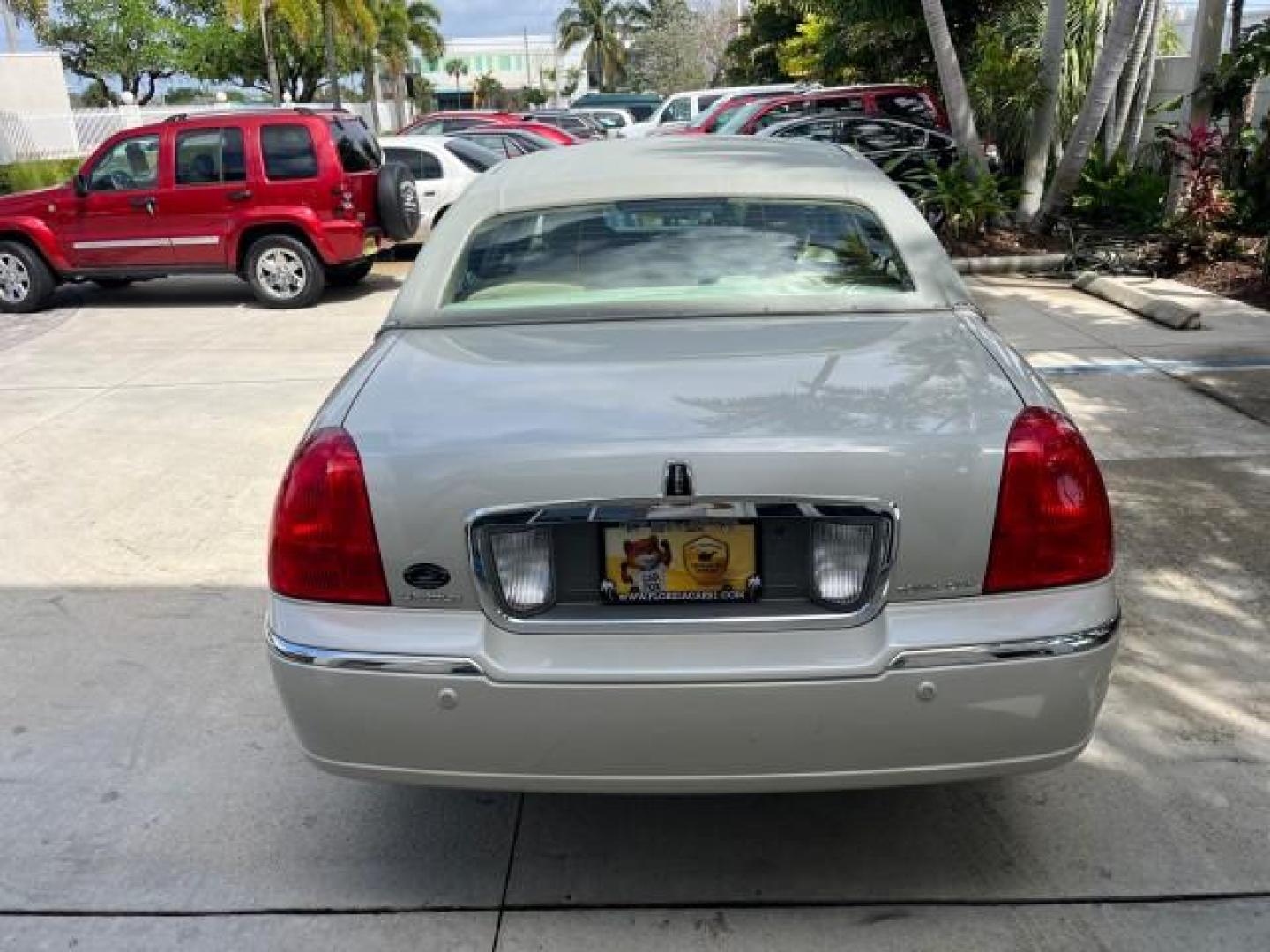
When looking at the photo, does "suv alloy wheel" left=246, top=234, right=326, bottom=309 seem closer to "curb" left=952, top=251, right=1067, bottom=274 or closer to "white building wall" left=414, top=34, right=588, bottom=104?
"curb" left=952, top=251, right=1067, bottom=274

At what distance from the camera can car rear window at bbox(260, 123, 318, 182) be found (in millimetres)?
10867

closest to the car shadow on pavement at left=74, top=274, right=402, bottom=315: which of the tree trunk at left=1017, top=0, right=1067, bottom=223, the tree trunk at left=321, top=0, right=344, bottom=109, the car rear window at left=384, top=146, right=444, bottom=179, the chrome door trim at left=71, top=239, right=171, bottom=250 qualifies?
the chrome door trim at left=71, top=239, right=171, bottom=250

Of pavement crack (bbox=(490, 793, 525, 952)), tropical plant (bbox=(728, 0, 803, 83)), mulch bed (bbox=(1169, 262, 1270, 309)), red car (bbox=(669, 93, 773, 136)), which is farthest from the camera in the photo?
tropical plant (bbox=(728, 0, 803, 83))

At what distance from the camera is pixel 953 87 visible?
12109 mm

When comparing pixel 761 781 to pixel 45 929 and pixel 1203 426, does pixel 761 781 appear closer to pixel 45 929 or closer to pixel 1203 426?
pixel 45 929

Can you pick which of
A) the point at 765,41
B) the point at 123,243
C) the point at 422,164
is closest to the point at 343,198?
the point at 123,243

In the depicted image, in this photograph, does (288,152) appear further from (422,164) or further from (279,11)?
(279,11)

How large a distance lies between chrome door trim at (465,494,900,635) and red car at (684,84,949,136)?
1203 centimetres

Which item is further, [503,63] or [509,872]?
[503,63]

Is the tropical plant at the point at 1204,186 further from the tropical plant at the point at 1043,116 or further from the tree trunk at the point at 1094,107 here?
the tropical plant at the point at 1043,116

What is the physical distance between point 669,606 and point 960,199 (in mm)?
10520

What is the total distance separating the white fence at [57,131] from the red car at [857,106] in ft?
45.4

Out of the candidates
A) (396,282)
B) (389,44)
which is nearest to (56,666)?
(396,282)

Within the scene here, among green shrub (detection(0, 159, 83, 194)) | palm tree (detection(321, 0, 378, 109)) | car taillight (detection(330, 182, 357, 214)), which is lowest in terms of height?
green shrub (detection(0, 159, 83, 194))
